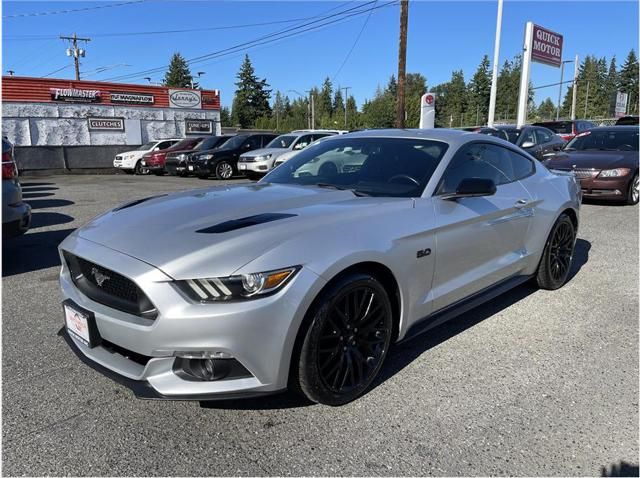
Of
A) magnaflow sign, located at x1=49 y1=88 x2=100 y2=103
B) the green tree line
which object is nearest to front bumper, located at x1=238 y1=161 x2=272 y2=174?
magnaflow sign, located at x1=49 y1=88 x2=100 y2=103

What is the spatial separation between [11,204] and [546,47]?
75.6 ft

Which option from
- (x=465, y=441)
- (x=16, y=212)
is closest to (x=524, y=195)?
(x=465, y=441)

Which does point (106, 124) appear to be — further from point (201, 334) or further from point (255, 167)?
point (201, 334)

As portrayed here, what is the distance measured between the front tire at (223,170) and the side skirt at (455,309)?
14713 mm

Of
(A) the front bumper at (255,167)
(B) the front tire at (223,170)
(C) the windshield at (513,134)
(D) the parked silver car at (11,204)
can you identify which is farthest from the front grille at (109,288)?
(B) the front tire at (223,170)

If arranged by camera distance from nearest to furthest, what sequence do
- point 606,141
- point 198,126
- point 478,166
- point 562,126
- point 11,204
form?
point 478,166 < point 11,204 < point 606,141 < point 562,126 < point 198,126

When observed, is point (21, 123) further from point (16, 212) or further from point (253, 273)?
point (253, 273)

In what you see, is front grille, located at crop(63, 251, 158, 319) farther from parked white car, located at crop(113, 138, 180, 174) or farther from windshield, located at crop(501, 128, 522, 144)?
parked white car, located at crop(113, 138, 180, 174)

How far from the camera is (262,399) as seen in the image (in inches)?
111

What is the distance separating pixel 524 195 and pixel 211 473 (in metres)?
3.28

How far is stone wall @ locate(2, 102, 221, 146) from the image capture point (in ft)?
72.9

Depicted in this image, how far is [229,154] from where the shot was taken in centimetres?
1788

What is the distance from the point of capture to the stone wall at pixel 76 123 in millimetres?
22234

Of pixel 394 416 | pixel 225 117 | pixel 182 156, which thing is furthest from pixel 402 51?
pixel 225 117
